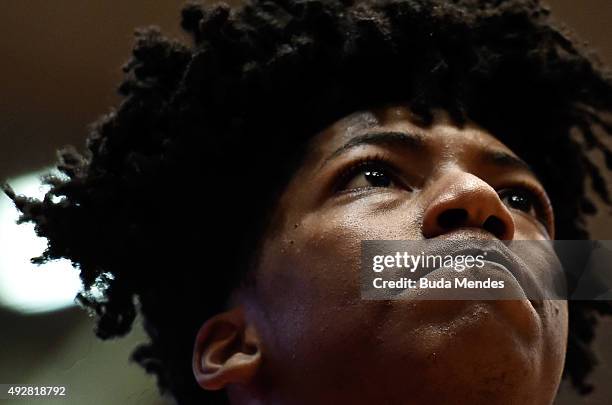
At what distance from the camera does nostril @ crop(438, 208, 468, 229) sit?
2.19 ft

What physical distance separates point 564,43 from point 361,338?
44 cm

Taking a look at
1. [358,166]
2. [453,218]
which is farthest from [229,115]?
[453,218]

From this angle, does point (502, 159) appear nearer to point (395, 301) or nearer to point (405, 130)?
point (405, 130)

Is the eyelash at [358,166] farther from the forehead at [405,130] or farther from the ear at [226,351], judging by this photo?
the ear at [226,351]

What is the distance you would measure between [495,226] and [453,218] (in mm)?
41

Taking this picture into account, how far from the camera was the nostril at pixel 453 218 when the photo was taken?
0.67m

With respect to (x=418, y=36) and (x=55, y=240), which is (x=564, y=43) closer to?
(x=418, y=36)

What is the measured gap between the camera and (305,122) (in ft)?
2.71

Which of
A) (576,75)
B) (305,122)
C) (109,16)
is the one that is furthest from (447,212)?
(109,16)

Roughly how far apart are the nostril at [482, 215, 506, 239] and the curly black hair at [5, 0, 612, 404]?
0.45ft

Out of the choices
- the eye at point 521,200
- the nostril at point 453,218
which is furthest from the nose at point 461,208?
the eye at point 521,200

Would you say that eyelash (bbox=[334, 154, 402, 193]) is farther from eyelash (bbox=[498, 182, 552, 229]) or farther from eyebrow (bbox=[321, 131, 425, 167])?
eyelash (bbox=[498, 182, 552, 229])

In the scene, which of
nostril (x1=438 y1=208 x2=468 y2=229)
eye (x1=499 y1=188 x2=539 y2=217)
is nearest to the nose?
nostril (x1=438 y1=208 x2=468 y2=229)

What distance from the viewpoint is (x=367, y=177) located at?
74 cm
